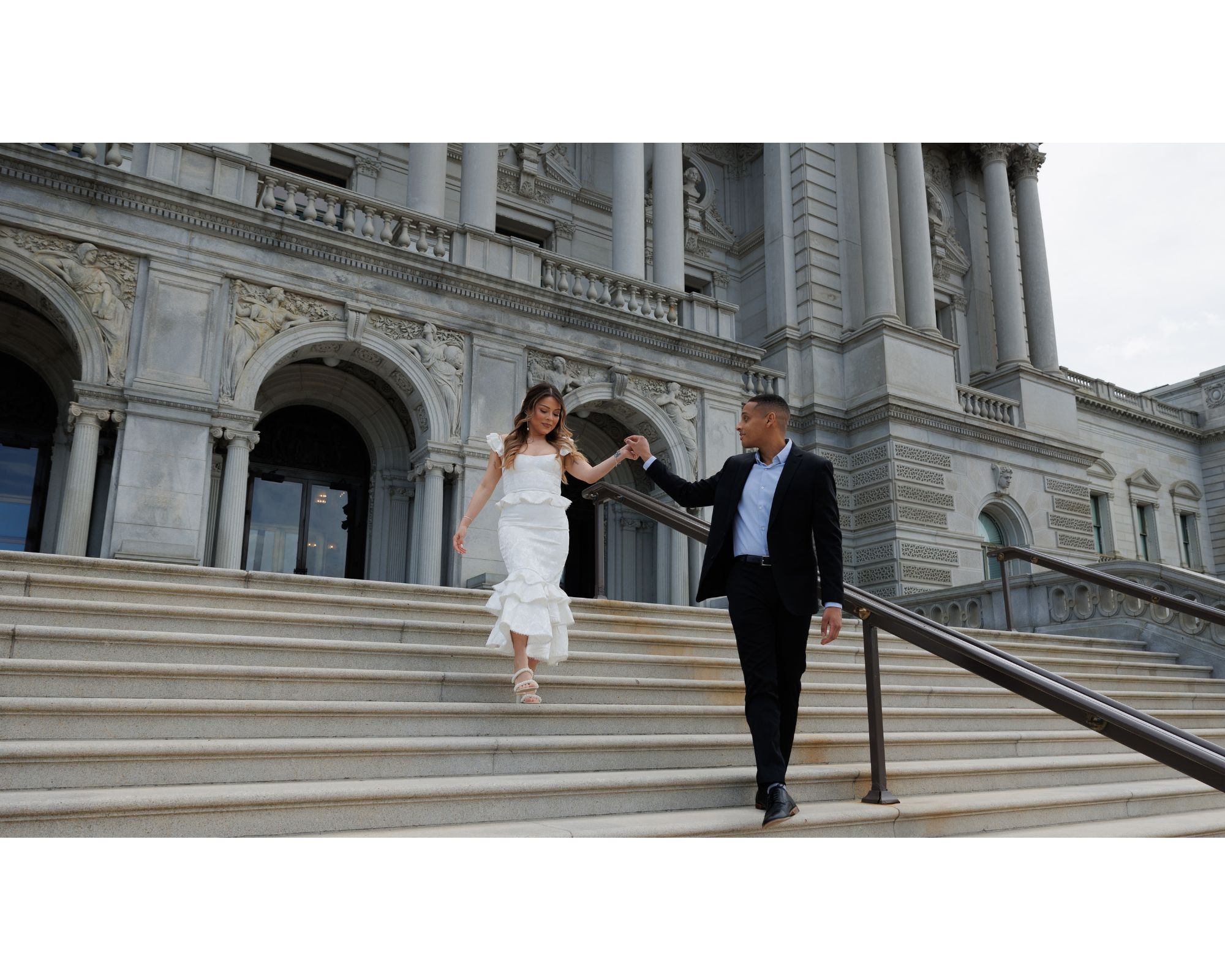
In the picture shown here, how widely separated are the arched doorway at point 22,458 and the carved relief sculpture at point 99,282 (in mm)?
2545

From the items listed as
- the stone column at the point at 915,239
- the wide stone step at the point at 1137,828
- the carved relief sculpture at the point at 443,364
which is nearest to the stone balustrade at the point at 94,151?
the carved relief sculpture at the point at 443,364

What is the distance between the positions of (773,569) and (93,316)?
374 inches

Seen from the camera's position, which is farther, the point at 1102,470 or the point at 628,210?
the point at 1102,470

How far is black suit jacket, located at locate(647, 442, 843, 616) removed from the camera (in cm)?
420

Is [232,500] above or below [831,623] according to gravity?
above

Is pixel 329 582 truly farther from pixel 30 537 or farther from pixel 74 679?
pixel 30 537

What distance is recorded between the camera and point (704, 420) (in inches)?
588

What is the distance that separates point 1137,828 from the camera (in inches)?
191

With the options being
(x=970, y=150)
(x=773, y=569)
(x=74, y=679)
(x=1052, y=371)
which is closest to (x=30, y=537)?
(x=74, y=679)

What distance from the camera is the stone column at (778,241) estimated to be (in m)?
20.5

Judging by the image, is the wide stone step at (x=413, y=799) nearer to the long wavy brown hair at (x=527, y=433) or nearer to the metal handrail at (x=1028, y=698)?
the metal handrail at (x=1028, y=698)

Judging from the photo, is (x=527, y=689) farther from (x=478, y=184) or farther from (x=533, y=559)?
(x=478, y=184)

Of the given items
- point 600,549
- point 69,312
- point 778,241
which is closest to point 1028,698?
point 600,549

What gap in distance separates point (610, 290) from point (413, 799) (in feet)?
38.7
